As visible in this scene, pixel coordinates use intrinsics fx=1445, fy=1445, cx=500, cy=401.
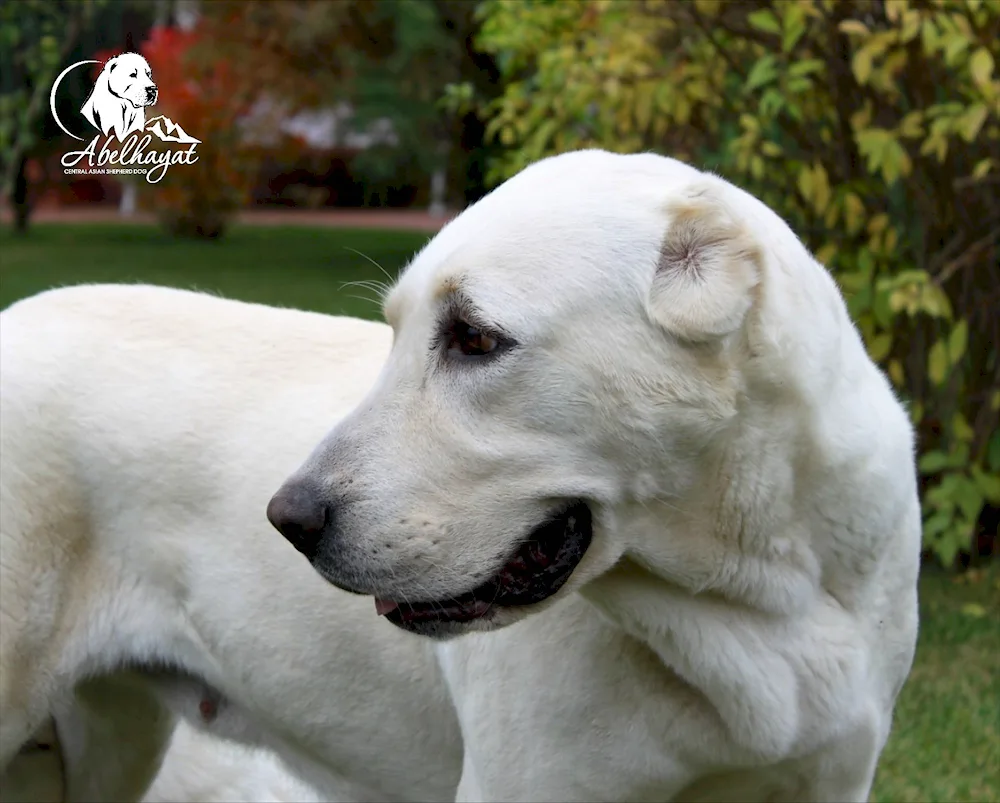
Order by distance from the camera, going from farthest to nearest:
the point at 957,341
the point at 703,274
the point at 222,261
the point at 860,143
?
1. the point at 222,261
2. the point at 957,341
3. the point at 860,143
4. the point at 703,274

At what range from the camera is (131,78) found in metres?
5.44

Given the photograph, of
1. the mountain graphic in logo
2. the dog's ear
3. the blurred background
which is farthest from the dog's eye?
the mountain graphic in logo

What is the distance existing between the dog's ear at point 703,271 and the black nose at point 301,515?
1.86ft

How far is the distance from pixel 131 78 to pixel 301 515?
12.3 ft

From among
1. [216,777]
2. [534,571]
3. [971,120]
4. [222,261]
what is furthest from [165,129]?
[534,571]

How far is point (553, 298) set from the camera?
2.11 metres

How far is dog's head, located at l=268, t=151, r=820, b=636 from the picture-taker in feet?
6.89

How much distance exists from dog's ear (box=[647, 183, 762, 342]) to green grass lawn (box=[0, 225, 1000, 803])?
636 millimetres

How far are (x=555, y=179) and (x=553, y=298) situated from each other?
22 cm

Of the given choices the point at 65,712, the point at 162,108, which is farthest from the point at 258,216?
the point at 65,712

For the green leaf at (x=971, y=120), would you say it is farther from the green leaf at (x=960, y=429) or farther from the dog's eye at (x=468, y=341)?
the dog's eye at (x=468, y=341)

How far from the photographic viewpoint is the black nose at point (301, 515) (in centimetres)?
212

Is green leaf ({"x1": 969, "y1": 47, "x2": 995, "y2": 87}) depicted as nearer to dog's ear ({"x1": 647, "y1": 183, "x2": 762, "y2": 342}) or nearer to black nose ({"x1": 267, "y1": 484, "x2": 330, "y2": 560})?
dog's ear ({"x1": 647, "y1": 183, "x2": 762, "y2": 342})

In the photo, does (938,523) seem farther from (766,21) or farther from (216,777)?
(216,777)
